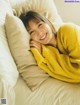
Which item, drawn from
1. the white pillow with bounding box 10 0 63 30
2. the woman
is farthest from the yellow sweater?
the white pillow with bounding box 10 0 63 30

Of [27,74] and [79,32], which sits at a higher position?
[79,32]

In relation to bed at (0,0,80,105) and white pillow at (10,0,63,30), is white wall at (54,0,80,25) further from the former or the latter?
bed at (0,0,80,105)

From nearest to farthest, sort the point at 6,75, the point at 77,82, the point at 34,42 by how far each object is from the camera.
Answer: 1. the point at 6,75
2. the point at 77,82
3. the point at 34,42

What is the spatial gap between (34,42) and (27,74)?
0.78ft

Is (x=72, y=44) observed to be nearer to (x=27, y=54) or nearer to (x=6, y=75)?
(x=27, y=54)

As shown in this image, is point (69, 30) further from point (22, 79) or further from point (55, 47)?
point (22, 79)

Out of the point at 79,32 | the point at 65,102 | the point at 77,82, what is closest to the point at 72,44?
→ the point at 79,32

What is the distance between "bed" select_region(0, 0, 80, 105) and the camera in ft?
3.70

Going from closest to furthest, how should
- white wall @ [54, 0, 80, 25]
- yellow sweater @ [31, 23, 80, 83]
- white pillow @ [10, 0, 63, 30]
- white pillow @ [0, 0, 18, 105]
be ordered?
white pillow @ [0, 0, 18, 105] → yellow sweater @ [31, 23, 80, 83] → white pillow @ [10, 0, 63, 30] → white wall @ [54, 0, 80, 25]

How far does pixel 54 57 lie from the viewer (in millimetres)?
1308

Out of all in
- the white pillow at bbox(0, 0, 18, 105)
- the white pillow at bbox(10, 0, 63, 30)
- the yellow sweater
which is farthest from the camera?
the white pillow at bbox(10, 0, 63, 30)

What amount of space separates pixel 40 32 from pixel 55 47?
0.46 ft

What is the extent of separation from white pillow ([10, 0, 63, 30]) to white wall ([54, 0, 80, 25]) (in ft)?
1.78

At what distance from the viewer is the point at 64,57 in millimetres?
1315
